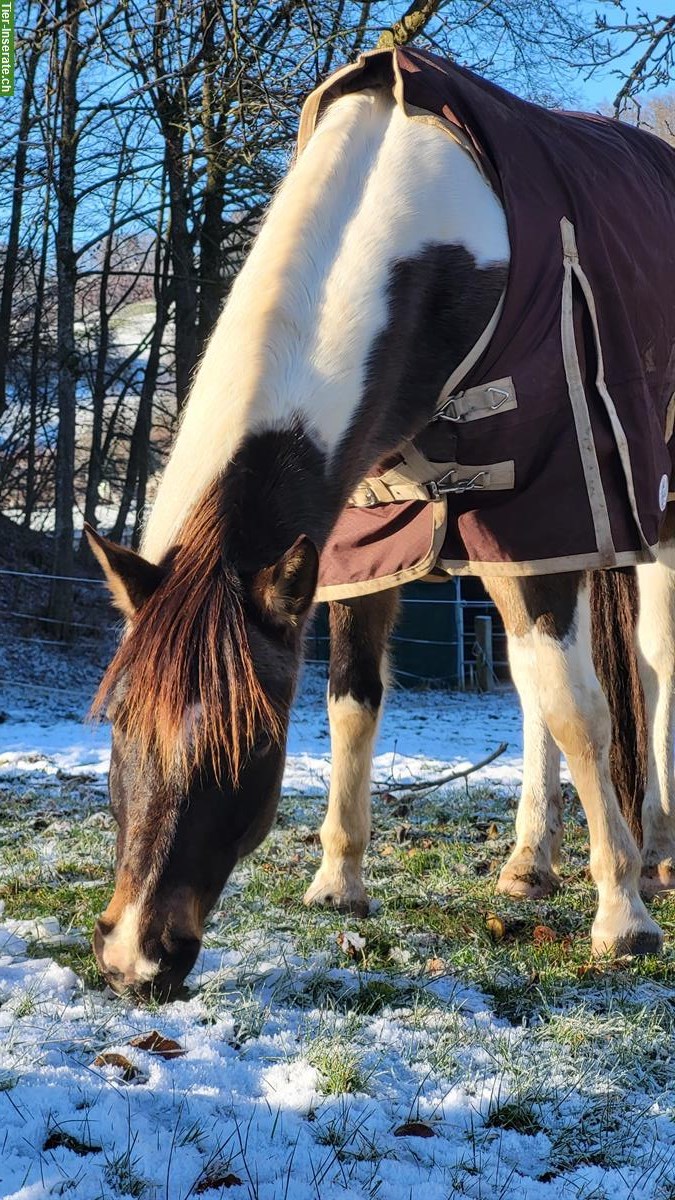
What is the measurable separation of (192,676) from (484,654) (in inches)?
450

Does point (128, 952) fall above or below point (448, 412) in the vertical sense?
below

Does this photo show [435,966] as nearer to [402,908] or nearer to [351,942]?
[351,942]

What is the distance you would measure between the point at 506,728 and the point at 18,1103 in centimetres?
744

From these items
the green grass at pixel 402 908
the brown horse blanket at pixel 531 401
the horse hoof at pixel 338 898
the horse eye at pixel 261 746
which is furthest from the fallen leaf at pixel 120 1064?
the brown horse blanket at pixel 531 401

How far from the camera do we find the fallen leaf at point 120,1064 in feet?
6.61

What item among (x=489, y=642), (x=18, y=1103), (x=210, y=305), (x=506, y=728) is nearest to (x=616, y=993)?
(x=18, y=1103)

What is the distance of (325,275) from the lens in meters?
2.67

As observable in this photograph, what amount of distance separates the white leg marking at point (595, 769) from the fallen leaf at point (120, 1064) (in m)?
1.43

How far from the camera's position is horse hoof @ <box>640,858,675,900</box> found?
3.68m

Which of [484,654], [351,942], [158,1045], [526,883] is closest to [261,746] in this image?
[158,1045]

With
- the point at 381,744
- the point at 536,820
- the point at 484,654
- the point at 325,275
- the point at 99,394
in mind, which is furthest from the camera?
the point at 99,394

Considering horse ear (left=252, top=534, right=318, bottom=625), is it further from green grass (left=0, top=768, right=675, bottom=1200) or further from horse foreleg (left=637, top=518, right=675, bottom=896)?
horse foreleg (left=637, top=518, right=675, bottom=896)

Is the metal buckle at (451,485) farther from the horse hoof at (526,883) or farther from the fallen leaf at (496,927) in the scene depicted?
the horse hoof at (526,883)

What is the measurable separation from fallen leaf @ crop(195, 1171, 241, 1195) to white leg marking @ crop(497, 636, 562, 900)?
6.54 ft
